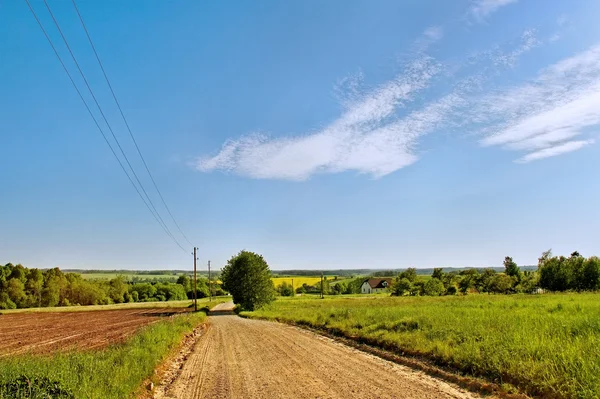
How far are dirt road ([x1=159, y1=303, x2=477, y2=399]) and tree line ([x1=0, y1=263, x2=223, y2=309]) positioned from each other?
94.2 metres

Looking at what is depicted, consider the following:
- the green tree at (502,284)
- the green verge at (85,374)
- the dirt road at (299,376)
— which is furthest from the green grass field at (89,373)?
the green tree at (502,284)

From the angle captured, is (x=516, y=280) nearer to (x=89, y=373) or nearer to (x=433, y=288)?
(x=433, y=288)

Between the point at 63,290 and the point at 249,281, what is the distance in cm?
7264

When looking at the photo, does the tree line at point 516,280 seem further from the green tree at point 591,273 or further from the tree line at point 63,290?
the tree line at point 63,290

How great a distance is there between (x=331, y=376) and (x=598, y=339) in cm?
818

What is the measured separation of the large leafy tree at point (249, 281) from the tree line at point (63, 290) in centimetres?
5914

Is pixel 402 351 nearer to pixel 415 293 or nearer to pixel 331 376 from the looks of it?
pixel 331 376

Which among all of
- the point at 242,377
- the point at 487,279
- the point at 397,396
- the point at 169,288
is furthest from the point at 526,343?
the point at 169,288

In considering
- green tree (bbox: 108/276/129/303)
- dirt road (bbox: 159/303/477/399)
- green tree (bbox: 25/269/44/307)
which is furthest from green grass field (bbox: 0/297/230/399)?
green tree (bbox: 108/276/129/303)

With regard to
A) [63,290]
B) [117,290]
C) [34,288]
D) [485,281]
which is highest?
[34,288]

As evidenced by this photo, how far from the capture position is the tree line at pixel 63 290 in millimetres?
89438

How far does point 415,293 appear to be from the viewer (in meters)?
106

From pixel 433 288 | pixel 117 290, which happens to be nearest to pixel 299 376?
pixel 433 288

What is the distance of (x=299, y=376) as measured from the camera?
12695 mm
